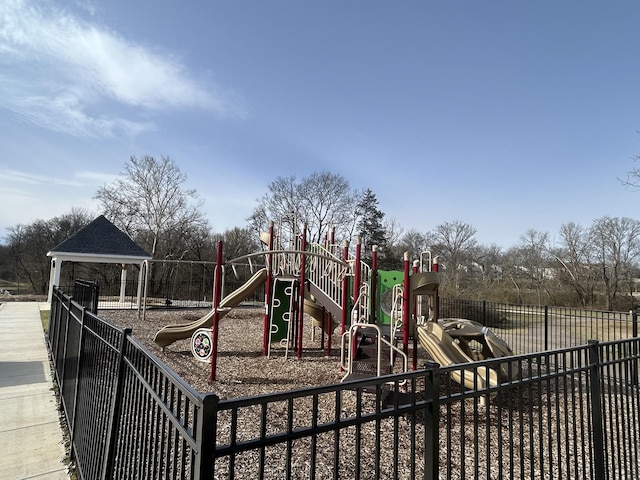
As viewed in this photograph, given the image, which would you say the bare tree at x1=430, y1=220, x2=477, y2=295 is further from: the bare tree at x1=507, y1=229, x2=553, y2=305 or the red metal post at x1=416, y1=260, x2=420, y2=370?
the red metal post at x1=416, y1=260, x2=420, y2=370

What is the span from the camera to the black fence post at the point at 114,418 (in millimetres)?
2375

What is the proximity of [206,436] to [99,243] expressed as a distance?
852 inches

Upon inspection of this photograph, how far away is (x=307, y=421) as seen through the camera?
4.70 m

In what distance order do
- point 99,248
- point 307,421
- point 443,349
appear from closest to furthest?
point 307,421 < point 443,349 < point 99,248

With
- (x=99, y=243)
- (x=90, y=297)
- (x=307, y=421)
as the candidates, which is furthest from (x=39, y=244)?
(x=307, y=421)

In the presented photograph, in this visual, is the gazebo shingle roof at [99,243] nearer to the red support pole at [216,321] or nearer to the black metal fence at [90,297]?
the black metal fence at [90,297]

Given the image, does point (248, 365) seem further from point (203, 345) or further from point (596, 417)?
point (596, 417)

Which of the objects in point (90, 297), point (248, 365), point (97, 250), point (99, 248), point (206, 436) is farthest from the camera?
point (99, 248)

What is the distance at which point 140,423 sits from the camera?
220cm

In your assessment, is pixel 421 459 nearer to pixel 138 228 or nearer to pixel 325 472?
pixel 325 472

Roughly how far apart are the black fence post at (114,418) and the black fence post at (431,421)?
192 centimetres

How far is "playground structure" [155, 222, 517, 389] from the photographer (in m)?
6.16

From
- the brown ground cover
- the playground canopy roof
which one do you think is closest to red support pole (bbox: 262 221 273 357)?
the brown ground cover

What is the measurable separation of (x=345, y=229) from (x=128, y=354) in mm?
32247
